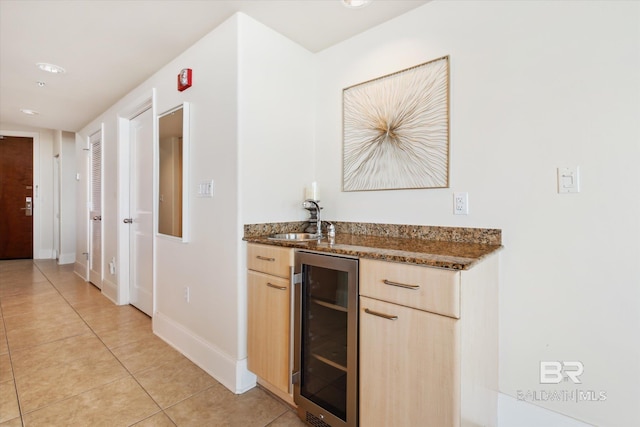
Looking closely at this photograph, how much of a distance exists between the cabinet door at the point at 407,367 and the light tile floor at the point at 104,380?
58 centimetres

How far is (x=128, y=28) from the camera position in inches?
80.4

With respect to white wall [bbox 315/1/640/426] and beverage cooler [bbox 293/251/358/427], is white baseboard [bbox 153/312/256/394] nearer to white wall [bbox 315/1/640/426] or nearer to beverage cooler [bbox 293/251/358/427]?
beverage cooler [bbox 293/251/358/427]

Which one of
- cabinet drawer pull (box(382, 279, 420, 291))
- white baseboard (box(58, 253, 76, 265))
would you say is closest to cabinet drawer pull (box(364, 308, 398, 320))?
cabinet drawer pull (box(382, 279, 420, 291))

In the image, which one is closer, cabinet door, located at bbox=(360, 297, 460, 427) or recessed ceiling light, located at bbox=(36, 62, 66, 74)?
cabinet door, located at bbox=(360, 297, 460, 427)

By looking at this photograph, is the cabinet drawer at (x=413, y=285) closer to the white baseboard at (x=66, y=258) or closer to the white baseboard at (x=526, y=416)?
the white baseboard at (x=526, y=416)

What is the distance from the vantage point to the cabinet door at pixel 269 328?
1625 millimetres

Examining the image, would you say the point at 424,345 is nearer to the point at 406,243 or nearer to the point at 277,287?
the point at 406,243

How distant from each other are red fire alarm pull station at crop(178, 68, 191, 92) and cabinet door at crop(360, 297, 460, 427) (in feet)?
6.41

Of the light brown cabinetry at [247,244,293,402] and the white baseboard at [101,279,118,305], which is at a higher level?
the light brown cabinetry at [247,244,293,402]

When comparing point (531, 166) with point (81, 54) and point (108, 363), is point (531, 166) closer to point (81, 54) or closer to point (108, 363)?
point (108, 363)

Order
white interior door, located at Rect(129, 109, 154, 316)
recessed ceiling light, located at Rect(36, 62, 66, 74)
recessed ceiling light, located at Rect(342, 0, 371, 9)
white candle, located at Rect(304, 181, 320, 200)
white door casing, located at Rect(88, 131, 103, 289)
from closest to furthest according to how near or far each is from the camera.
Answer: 1. recessed ceiling light, located at Rect(342, 0, 371, 9)
2. white candle, located at Rect(304, 181, 320, 200)
3. recessed ceiling light, located at Rect(36, 62, 66, 74)
4. white interior door, located at Rect(129, 109, 154, 316)
5. white door casing, located at Rect(88, 131, 103, 289)

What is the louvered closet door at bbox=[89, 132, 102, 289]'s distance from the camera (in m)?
3.91

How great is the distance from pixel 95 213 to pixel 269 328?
3.65 metres

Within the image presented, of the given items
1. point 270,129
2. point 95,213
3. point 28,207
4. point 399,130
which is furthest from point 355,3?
point 28,207
